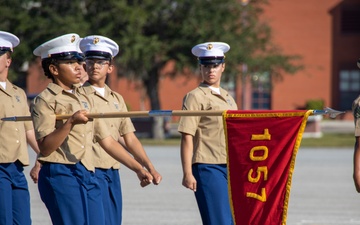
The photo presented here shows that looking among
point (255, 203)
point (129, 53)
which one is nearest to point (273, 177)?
point (255, 203)

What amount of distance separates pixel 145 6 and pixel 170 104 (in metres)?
23.6

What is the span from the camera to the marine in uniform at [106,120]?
793 centimetres

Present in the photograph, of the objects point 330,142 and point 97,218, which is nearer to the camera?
point 97,218

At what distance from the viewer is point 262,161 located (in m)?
6.82

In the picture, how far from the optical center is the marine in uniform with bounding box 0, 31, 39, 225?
24.8ft

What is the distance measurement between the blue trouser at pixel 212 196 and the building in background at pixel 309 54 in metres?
47.0

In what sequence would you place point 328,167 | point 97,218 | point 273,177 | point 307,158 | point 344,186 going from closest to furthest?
point 273,177 → point 97,218 → point 344,186 → point 328,167 → point 307,158

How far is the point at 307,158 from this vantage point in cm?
2469

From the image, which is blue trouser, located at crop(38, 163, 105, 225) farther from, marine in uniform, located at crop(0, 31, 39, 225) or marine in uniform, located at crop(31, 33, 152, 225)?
marine in uniform, located at crop(0, 31, 39, 225)

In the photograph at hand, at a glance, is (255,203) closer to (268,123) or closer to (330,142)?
(268,123)

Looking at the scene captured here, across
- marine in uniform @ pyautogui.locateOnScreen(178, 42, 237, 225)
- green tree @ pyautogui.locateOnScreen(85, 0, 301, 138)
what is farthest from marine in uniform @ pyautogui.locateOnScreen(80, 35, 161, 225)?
green tree @ pyautogui.locateOnScreen(85, 0, 301, 138)

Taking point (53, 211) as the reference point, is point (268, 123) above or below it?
above

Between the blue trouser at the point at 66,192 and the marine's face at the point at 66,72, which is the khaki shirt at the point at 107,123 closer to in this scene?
the marine's face at the point at 66,72

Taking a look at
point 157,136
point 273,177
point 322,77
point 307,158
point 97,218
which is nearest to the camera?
point 273,177
